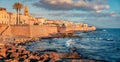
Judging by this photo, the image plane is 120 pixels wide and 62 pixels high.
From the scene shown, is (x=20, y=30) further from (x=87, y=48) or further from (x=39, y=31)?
(x=87, y=48)

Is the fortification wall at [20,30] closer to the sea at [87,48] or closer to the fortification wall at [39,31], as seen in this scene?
the fortification wall at [39,31]

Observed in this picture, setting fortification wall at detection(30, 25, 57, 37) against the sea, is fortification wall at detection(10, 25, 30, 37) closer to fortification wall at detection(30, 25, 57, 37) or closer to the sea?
fortification wall at detection(30, 25, 57, 37)

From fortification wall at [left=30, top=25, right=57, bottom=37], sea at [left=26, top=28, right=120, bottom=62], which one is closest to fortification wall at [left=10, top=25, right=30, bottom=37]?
fortification wall at [left=30, top=25, right=57, bottom=37]

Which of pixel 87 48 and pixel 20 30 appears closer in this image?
pixel 87 48

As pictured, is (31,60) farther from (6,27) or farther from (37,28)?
(37,28)

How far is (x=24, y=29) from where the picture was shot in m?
60.7

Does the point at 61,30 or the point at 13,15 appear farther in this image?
the point at 61,30

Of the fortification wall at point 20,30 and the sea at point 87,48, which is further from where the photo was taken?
the fortification wall at point 20,30

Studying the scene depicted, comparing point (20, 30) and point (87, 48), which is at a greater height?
point (20, 30)

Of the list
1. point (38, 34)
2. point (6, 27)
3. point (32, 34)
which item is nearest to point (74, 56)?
point (6, 27)

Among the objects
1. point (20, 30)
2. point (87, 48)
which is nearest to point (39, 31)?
point (20, 30)

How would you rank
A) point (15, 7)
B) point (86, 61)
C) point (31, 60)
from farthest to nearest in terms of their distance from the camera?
point (15, 7) → point (86, 61) → point (31, 60)

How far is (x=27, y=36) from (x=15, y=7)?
13.4 m

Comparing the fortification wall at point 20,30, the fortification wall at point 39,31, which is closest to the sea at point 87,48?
the fortification wall at point 20,30
